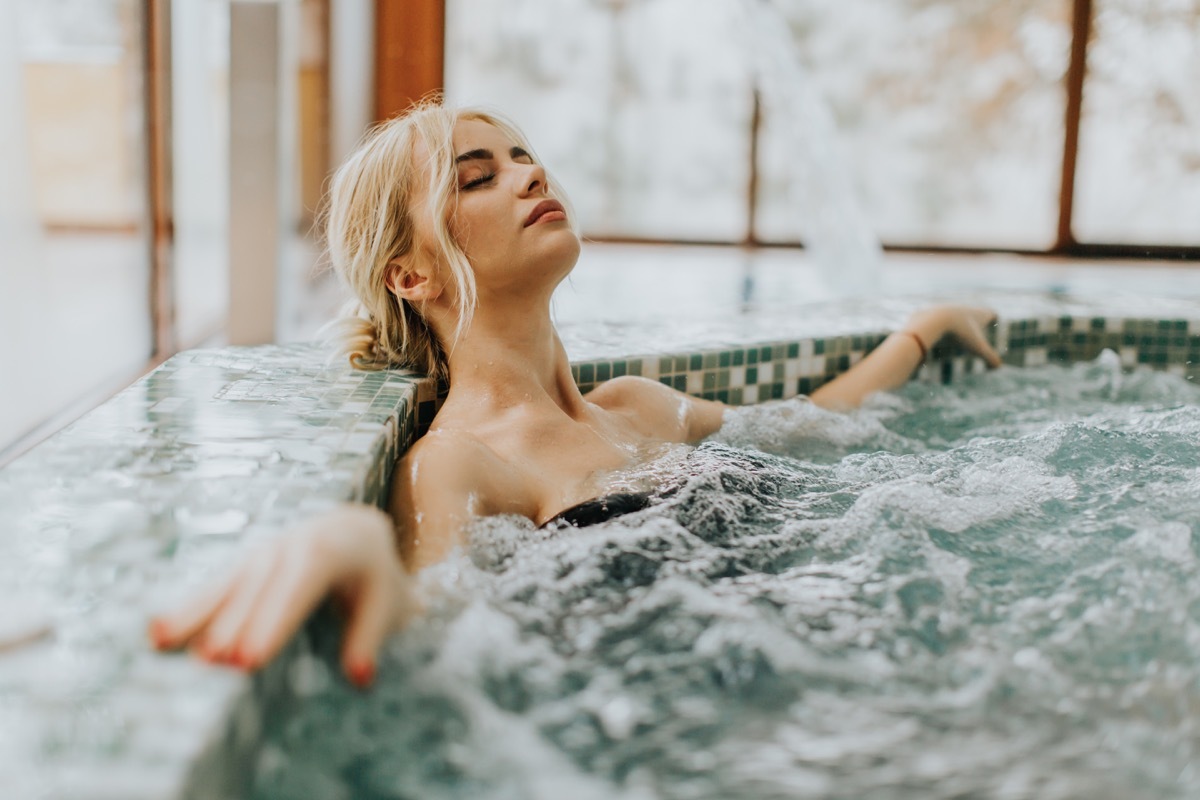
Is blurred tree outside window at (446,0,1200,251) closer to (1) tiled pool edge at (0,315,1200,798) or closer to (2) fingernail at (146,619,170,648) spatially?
(1) tiled pool edge at (0,315,1200,798)

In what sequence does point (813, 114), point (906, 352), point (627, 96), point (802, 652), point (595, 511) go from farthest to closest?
point (627, 96) → point (813, 114) → point (906, 352) → point (595, 511) → point (802, 652)

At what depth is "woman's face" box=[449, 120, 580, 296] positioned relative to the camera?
170cm

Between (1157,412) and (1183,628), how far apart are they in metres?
1.18

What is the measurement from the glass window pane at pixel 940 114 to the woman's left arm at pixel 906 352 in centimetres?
392

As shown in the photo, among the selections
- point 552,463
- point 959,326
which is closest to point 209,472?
point 552,463

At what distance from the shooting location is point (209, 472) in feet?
4.34

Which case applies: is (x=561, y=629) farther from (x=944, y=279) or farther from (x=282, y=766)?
(x=944, y=279)

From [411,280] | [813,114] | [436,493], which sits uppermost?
[813,114]

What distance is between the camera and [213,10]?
388 cm

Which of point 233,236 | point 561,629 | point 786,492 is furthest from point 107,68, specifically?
point 561,629

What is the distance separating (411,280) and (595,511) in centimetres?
49

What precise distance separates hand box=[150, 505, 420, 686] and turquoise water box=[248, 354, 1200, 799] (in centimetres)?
5

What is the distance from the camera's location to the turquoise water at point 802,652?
3.38 ft

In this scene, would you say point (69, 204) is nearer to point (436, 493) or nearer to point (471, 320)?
point (471, 320)
